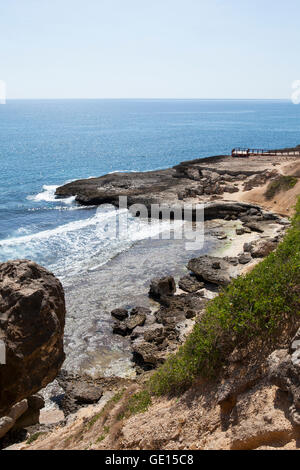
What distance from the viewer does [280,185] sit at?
1676 inches

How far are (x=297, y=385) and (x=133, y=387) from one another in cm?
699

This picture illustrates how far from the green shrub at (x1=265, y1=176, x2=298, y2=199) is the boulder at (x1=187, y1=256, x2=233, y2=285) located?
17132mm

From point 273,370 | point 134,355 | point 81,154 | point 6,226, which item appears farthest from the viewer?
point 81,154

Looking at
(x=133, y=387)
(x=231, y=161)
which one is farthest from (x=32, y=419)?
(x=231, y=161)

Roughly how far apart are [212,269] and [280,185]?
2004cm

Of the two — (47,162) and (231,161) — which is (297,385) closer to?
(231,161)

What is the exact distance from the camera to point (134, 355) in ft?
63.5

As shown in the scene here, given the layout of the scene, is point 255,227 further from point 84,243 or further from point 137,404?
point 137,404

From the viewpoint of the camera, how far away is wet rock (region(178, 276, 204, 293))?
83.8ft

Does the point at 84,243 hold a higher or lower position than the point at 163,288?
higher

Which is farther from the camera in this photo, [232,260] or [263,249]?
[263,249]

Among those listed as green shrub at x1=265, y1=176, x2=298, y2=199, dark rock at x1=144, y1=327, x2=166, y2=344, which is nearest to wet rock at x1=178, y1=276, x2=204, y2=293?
dark rock at x1=144, y1=327, x2=166, y2=344

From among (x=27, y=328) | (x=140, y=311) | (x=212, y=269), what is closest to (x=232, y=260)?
(x=212, y=269)

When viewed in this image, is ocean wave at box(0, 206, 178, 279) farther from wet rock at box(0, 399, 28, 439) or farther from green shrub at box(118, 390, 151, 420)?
green shrub at box(118, 390, 151, 420)
